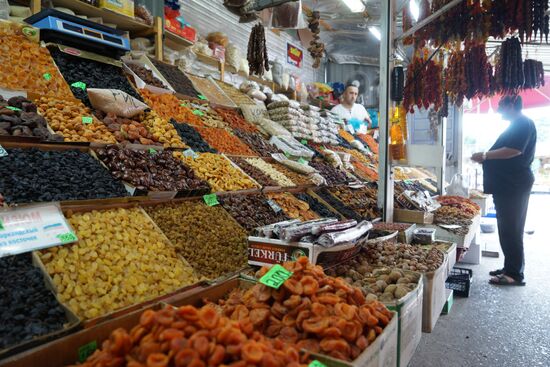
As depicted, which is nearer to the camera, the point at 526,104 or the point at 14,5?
the point at 14,5

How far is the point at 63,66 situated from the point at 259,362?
302 cm

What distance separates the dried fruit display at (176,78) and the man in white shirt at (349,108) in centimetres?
350

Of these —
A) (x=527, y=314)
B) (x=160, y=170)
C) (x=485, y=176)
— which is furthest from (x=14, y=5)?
(x=527, y=314)

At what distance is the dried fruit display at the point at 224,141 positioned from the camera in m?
3.39

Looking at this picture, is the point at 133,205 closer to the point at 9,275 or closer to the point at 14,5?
the point at 9,275

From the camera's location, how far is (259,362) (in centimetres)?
91

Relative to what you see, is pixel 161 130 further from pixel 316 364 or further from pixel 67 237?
pixel 316 364

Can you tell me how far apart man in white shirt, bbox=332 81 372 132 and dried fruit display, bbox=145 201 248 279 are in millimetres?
5248

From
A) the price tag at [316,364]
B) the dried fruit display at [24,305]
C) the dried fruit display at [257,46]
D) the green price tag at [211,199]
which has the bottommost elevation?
the price tag at [316,364]

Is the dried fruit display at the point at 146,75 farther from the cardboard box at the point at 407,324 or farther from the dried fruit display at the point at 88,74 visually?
the cardboard box at the point at 407,324

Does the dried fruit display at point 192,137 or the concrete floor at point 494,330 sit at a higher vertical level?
the dried fruit display at point 192,137

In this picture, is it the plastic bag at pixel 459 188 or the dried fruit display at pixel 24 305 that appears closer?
the dried fruit display at pixel 24 305

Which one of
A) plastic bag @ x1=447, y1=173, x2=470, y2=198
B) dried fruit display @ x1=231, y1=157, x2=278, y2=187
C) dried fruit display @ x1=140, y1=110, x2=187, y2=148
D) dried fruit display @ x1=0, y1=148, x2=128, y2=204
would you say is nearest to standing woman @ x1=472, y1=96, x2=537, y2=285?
plastic bag @ x1=447, y1=173, x2=470, y2=198

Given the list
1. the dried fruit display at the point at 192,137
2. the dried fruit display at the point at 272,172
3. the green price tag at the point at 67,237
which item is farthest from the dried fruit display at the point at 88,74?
the green price tag at the point at 67,237
